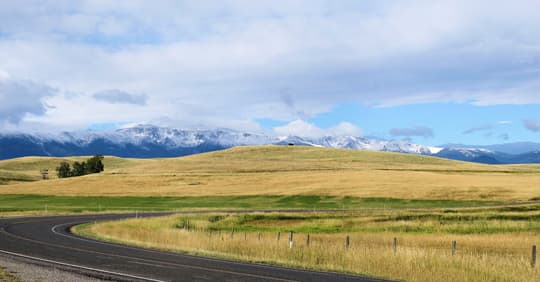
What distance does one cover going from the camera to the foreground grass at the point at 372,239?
972 inches

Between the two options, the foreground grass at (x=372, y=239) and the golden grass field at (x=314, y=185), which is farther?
the golden grass field at (x=314, y=185)

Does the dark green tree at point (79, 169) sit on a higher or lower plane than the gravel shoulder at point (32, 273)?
higher

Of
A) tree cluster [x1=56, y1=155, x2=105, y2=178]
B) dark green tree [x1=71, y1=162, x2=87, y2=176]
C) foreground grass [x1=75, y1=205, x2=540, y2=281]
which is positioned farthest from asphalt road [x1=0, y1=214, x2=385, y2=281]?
dark green tree [x1=71, y1=162, x2=87, y2=176]

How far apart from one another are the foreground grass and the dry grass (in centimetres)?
4

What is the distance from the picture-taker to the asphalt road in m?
22.3

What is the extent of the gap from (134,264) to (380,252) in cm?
1152

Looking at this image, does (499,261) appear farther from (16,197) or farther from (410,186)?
(16,197)

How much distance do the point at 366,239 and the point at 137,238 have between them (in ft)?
52.1

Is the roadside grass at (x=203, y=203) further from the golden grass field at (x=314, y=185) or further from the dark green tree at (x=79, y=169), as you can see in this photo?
the dark green tree at (x=79, y=169)

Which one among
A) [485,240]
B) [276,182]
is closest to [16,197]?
[276,182]

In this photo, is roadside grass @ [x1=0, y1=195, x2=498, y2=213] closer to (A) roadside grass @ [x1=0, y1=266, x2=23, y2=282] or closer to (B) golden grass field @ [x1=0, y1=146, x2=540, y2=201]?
(B) golden grass field @ [x1=0, y1=146, x2=540, y2=201]

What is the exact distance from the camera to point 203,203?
8775 cm

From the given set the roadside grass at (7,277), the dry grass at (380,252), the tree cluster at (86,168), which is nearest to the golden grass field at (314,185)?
the dry grass at (380,252)

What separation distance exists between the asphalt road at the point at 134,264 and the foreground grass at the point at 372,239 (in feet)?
7.21
